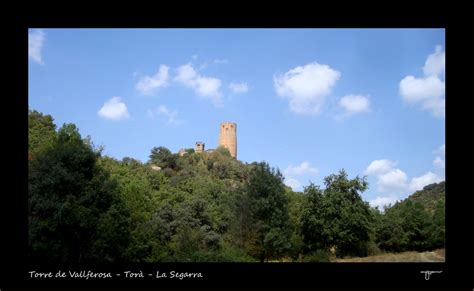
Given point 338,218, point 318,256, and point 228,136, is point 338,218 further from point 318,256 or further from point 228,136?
point 228,136

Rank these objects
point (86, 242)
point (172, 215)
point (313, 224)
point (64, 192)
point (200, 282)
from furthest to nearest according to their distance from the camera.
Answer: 1. point (172, 215)
2. point (313, 224)
3. point (64, 192)
4. point (86, 242)
5. point (200, 282)

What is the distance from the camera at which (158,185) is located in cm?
2428

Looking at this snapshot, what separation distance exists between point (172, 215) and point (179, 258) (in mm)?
6600

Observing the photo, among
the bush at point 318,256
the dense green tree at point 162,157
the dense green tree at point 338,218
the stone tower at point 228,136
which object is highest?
the stone tower at point 228,136

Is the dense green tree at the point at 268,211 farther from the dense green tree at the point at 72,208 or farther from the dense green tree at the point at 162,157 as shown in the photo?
the dense green tree at the point at 162,157

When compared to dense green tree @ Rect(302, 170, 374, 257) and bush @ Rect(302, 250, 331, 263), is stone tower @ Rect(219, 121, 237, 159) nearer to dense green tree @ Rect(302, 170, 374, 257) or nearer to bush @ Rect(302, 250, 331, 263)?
dense green tree @ Rect(302, 170, 374, 257)

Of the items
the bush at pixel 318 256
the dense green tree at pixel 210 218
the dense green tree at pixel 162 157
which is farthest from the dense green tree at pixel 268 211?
the dense green tree at pixel 162 157

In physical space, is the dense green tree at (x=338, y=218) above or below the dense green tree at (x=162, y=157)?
below

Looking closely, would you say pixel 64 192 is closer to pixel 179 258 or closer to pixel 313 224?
pixel 179 258

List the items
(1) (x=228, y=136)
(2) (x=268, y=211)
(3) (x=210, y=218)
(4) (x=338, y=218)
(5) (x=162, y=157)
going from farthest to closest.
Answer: (5) (x=162, y=157) → (1) (x=228, y=136) → (3) (x=210, y=218) → (4) (x=338, y=218) → (2) (x=268, y=211)

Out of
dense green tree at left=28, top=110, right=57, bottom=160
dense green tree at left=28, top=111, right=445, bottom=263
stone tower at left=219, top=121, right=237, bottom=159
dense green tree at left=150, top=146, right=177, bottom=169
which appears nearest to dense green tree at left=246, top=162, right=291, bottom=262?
dense green tree at left=28, top=111, right=445, bottom=263

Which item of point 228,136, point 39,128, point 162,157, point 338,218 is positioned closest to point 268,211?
point 338,218

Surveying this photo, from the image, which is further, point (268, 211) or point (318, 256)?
point (268, 211)
